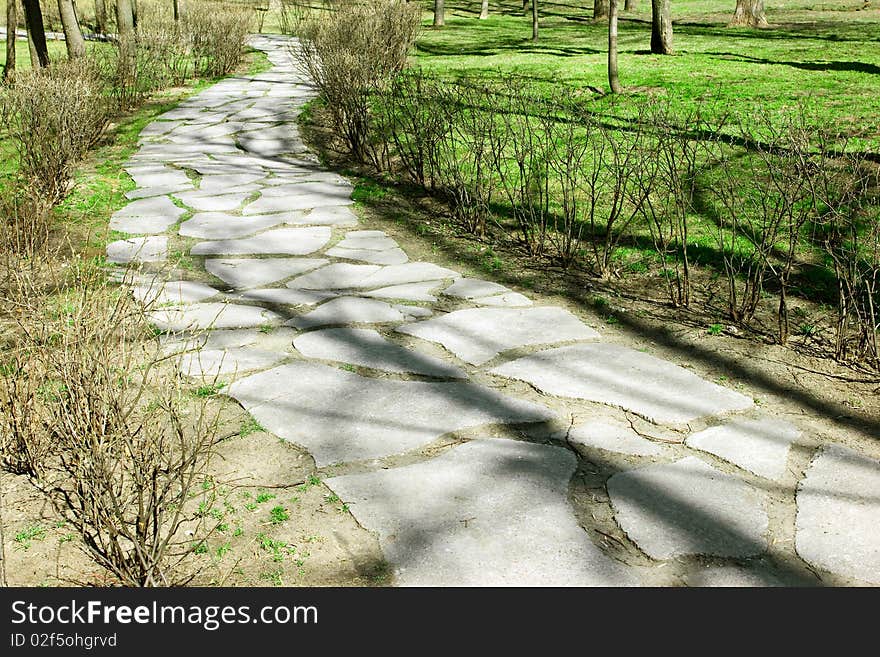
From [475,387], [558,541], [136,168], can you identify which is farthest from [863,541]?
[136,168]

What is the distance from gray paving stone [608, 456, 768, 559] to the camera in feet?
7.80

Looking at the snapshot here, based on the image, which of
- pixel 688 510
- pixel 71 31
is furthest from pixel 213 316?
pixel 71 31

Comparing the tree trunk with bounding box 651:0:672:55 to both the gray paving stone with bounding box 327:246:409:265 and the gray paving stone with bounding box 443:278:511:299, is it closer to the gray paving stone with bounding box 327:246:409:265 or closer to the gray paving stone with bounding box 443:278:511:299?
the gray paving stone with bounding box 327:246:409:265

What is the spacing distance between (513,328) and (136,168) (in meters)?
4.79

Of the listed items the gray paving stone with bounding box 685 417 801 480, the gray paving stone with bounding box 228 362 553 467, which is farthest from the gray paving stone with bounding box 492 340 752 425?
the gray paving stone with bounding box 228 362 553 467

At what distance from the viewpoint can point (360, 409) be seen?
124 inches

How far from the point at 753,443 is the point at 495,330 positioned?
1349mm

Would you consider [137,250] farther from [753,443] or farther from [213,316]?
[753,443]

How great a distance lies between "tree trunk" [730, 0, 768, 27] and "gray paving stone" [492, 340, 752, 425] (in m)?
17.1

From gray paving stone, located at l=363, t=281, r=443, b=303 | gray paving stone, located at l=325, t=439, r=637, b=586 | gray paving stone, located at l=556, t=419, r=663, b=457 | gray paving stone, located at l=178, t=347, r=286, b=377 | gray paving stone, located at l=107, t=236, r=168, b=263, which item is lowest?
gray paving stone, located at l=556, t=419, r=663, b=457

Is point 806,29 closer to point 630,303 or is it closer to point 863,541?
point 630,303

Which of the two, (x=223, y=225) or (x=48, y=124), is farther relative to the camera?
(x=48, y=124)

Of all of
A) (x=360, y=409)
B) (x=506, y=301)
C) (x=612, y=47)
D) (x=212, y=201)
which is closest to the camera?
(x=360, y=409)

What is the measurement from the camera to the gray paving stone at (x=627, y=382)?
3.22 m
